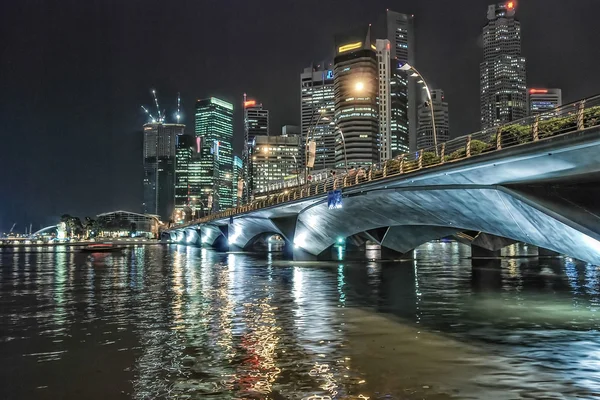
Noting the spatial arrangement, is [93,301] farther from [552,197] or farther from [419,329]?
[552,197]

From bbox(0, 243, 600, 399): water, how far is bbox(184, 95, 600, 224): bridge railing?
826cm

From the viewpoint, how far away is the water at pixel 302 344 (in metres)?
13.2

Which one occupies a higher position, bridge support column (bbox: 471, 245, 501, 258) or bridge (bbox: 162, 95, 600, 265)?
bridge (bbox: 162, 95, 600, 265)

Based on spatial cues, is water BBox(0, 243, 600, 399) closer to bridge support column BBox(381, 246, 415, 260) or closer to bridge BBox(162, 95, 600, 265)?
bridge BBox(162, 95, 600, 265)

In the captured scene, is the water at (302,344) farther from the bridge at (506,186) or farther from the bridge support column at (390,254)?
the bridge support column at (390,254)

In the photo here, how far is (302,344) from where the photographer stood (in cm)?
1839

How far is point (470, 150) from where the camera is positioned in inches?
1212

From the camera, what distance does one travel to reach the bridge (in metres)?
24.3

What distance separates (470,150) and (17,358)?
2408 centimetres

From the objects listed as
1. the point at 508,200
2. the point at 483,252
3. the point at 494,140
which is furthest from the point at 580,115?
the point at 483,252

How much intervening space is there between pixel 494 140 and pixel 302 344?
54.9ft

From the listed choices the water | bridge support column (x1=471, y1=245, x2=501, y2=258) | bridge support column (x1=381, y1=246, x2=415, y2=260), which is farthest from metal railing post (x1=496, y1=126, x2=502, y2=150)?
bridge support column (x1=471, y1=245, x2=501, y2=258)

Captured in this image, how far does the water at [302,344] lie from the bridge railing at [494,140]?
27.1 ft

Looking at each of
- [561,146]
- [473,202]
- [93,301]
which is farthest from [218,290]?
[561,146]
